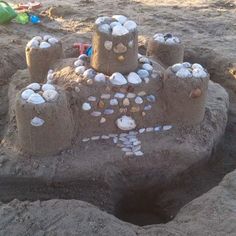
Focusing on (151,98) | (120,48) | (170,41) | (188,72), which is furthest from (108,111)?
(170,41)

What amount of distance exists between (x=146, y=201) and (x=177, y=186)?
0.93 feet

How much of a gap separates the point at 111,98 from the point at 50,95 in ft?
1.70

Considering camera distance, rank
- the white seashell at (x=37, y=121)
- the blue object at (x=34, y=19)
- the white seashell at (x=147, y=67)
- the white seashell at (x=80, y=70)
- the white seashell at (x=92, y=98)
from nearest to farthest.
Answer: the white seashell at (x=37, y=121)
the white seashell at (x=92, y=98)
the white seashell at (x=80, y=70)
the white seashell at (x=147, y=67)
the blue object at (x=34, y=19)

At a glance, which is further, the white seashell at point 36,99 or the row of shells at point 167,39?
the row of shells at point 167,39

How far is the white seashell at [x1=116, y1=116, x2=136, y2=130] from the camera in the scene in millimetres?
4016

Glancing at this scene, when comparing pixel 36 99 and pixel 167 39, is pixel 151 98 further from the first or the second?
pixel 36 99

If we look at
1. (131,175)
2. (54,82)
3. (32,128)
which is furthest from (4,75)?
(131,175)

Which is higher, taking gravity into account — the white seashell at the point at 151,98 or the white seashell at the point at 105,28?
the white seashell at the point at 105,28

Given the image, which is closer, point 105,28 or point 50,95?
point 50,95

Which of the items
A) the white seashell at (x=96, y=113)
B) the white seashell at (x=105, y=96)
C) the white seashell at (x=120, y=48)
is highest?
the white seashell at (x=120, y=48)

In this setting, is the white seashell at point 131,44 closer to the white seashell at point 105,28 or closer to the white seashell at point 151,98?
the white seashell at point 105,28

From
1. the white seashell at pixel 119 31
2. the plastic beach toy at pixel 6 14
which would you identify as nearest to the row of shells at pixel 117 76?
the white seashell at pixel 119 31

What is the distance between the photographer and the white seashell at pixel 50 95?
372cm

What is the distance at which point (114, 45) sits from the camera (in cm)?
390
